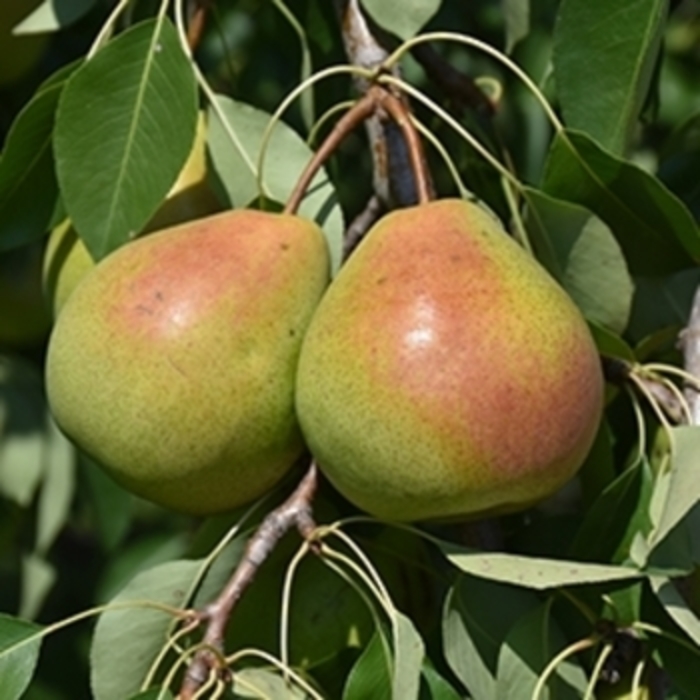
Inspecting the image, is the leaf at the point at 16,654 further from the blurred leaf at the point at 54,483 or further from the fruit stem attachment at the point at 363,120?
the blurred leaf at the point at 54,483

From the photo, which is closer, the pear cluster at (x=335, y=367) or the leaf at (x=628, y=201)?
the pear cluster at (x=335, y=367)

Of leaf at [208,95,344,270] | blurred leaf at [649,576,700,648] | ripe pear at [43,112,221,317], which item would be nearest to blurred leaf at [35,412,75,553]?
ripe pear at [43,112,221,317]

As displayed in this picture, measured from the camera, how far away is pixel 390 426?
50.1 inches

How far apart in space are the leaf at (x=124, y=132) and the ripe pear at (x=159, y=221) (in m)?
0.05

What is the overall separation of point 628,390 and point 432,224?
26 centimetres

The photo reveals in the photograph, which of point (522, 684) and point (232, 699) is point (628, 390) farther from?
point (232, 699)

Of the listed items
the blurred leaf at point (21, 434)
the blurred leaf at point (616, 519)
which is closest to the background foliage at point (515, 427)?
the blurred leaf at point (616, 519)

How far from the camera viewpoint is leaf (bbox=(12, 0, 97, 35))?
183 cm

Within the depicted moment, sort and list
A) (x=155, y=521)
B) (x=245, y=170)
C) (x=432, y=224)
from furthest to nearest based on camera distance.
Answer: (x=155, y=521)
(x=245, y=170)
(x=432, y=224)

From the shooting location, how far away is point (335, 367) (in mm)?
1305

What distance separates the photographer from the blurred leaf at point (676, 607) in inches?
50.6

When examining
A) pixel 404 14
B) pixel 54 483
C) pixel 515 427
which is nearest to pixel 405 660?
pixel 515 427

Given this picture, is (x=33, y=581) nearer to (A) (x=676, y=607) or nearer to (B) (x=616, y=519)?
(B) (x=616, y=519)

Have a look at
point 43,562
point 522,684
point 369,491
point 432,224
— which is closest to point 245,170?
point 432,224
